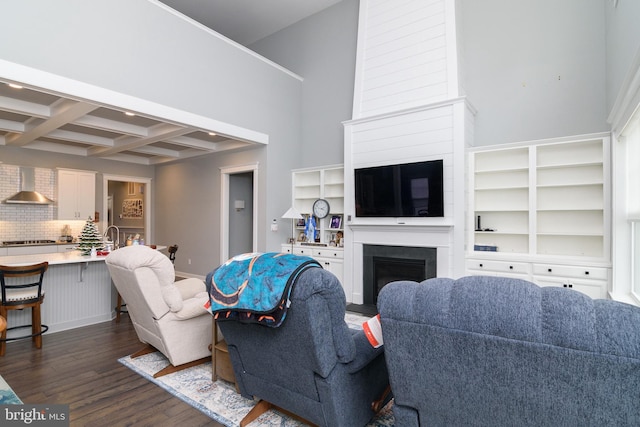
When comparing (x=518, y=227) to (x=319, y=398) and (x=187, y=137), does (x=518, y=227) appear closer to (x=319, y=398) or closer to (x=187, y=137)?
(x=319, y=398)

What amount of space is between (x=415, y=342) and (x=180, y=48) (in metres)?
4.97

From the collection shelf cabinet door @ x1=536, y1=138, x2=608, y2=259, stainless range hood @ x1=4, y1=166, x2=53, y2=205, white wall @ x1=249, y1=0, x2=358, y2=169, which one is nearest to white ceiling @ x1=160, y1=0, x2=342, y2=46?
white wall @ x1=249, y1=0, x2=358, y2=169

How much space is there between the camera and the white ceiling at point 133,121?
180 inches

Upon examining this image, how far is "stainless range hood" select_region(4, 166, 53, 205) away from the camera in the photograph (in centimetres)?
647

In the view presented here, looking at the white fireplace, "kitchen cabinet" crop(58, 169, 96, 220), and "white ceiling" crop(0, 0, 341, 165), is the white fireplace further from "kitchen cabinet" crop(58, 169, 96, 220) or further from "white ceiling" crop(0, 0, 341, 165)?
"kitchen cabinet" crop(58, 169, 96, 220)

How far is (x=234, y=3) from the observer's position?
6465 mm

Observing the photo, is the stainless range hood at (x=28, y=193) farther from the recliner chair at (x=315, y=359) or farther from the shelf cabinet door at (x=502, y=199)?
the shelf cabinet door at (x=502, y=199)

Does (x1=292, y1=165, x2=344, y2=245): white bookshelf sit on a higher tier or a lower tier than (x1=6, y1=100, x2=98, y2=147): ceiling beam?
lower

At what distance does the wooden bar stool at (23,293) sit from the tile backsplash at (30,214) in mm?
3923

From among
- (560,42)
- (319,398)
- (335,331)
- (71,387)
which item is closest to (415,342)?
(335,331)

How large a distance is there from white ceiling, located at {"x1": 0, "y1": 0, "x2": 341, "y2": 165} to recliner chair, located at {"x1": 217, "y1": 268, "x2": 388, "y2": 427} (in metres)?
3.66

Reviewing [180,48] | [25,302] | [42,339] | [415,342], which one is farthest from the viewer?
[180,48]

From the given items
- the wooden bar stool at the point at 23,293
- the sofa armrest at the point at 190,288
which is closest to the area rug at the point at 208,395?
the sofa armrest at the point at 190,288

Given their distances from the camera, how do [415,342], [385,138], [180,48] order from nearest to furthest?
[415,342] → [180,48] → [385,138]
